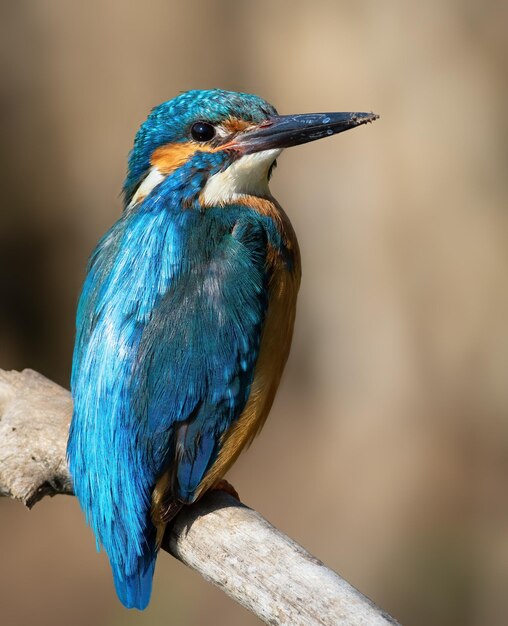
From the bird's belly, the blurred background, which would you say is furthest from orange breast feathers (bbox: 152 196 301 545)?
the blurred background

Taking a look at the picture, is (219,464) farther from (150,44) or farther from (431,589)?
(150,44)

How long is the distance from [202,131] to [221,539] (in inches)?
42.1

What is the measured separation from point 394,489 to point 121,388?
292 centimetres

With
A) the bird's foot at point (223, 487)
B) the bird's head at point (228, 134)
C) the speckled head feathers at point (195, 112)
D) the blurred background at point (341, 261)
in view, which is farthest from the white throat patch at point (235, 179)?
the blurred background at point (341, 261)

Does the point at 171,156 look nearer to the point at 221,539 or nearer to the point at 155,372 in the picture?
the point at 155,372

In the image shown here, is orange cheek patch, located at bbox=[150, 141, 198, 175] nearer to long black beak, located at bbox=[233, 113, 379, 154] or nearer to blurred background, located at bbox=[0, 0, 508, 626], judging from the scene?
long black beak, located at bbox=[233, 113, 379, 154]

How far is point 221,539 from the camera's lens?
251 centimetres

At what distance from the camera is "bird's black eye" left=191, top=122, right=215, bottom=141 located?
283 cm

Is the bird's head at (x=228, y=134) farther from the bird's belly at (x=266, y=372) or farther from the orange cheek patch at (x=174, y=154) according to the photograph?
the bird's belly at (x=266, y=372)

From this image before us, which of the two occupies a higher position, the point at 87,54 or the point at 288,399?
the point at 87,54

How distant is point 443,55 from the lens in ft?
15.7

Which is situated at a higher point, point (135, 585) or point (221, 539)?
point (221, 539)

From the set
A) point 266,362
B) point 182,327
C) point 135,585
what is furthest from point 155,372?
point 135,585

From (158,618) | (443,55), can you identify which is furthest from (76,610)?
(443,55)
